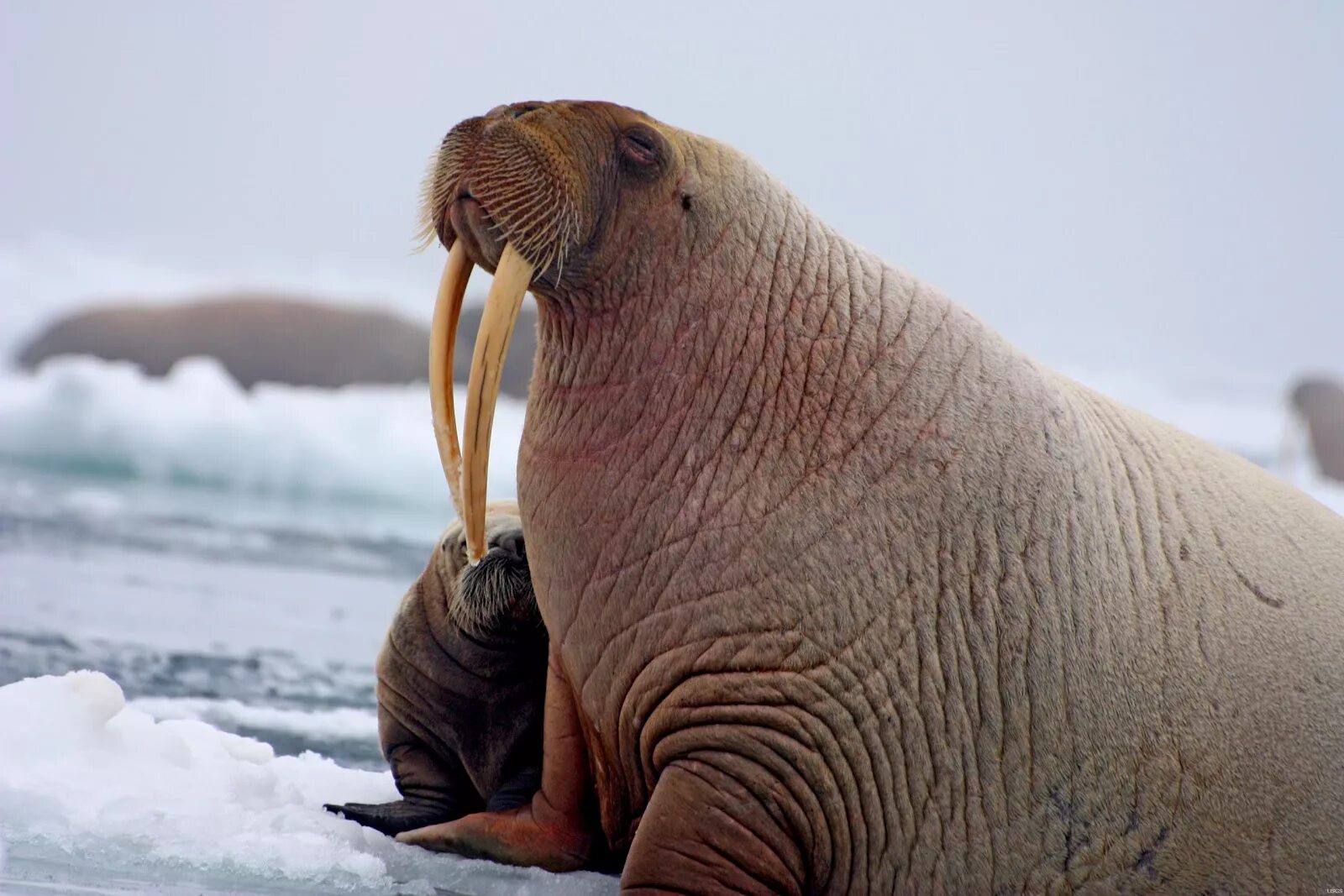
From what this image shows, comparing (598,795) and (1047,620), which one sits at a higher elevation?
(1047,620)

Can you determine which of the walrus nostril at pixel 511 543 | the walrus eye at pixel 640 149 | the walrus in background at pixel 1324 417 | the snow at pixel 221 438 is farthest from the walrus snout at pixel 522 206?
the walrus in background at pixel 1324 417

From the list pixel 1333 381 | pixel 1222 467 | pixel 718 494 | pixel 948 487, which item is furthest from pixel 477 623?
pixel 1333 381

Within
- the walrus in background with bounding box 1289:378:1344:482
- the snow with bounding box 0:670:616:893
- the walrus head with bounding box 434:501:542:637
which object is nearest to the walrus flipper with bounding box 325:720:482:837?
the snow with bounding box 0:670:616:893

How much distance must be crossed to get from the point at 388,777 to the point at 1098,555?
213 cm

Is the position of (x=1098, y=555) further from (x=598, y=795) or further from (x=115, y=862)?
(x=115, y=862)

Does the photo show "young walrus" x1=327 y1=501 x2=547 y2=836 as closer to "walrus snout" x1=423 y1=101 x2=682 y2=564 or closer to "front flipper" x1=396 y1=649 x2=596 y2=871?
"front flipper" x1=396 y1=649 x2=596 y2=871

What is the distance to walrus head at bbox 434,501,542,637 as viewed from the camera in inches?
140

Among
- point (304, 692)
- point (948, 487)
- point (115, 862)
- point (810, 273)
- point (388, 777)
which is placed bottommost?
point (304, 692)

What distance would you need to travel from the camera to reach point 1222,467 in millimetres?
3289

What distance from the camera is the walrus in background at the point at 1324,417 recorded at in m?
15.6

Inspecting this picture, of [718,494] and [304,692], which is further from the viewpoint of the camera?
[304,692]

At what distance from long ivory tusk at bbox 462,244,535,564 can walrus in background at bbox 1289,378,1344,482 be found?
14.2m

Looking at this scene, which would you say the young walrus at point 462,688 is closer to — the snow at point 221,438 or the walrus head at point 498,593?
the walrus head at point 498,593

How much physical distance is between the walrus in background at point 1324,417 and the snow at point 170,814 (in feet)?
46.3
